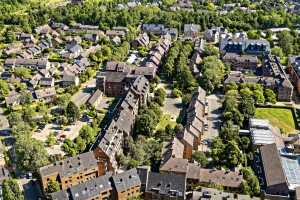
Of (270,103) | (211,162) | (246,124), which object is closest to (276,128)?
(246,124)

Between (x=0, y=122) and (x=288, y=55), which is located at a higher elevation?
(x=288, y=55)

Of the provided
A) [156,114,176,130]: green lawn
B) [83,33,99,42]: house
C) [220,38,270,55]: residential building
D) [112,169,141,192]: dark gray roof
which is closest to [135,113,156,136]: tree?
[156,114,176,130]: green lawn

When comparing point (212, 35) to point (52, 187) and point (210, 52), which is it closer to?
point (210, 52)

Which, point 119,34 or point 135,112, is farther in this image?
point 119,34

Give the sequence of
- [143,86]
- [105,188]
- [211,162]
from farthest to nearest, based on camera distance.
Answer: [143,86], [211,162], [105,188]

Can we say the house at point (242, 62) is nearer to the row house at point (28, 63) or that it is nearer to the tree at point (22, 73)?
the row house at point (28, 63)

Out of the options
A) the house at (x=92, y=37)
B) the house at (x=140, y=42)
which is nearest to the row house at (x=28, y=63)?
the house at (x=92, y=37)

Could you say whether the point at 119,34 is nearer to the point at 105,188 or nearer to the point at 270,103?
the point at 270,103
